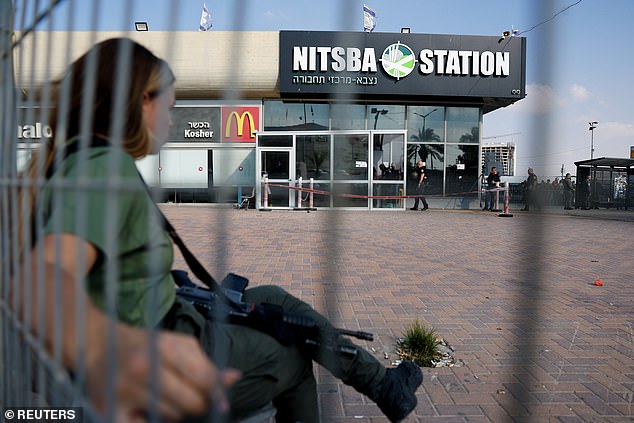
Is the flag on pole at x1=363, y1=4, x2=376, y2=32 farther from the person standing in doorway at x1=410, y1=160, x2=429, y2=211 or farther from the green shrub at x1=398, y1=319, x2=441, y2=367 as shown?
the person standing in doorway at x1=410, y1=160, x2=429, y2=211

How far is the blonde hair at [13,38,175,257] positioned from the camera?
103 centimetres

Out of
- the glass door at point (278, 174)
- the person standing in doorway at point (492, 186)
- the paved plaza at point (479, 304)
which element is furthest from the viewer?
the person standing in doorway at point (492, 186)

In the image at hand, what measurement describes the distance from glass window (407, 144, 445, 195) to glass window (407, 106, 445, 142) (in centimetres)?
29

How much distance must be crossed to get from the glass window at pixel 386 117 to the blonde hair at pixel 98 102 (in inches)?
677

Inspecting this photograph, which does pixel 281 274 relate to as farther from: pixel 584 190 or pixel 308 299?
pixel 584 190

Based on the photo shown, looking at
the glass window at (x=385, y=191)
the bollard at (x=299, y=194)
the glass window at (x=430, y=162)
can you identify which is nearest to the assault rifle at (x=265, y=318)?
the bollard at (x=299, y=194)

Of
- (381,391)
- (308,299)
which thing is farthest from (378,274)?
(381,391)

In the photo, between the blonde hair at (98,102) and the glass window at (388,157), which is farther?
the glass window at (388,157)

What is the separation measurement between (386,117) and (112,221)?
17.8 metres

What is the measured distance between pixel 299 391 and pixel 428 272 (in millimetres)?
4503

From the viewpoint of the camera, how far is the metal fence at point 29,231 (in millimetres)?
898

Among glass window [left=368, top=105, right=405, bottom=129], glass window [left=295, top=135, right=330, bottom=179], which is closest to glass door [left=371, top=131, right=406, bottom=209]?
glass window [left=368, top=105, right=405, bottom=129]

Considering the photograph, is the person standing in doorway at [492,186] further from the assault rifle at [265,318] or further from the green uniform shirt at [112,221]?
the green uniform shirt at [112,221]

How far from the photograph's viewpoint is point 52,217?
3.11 ft
